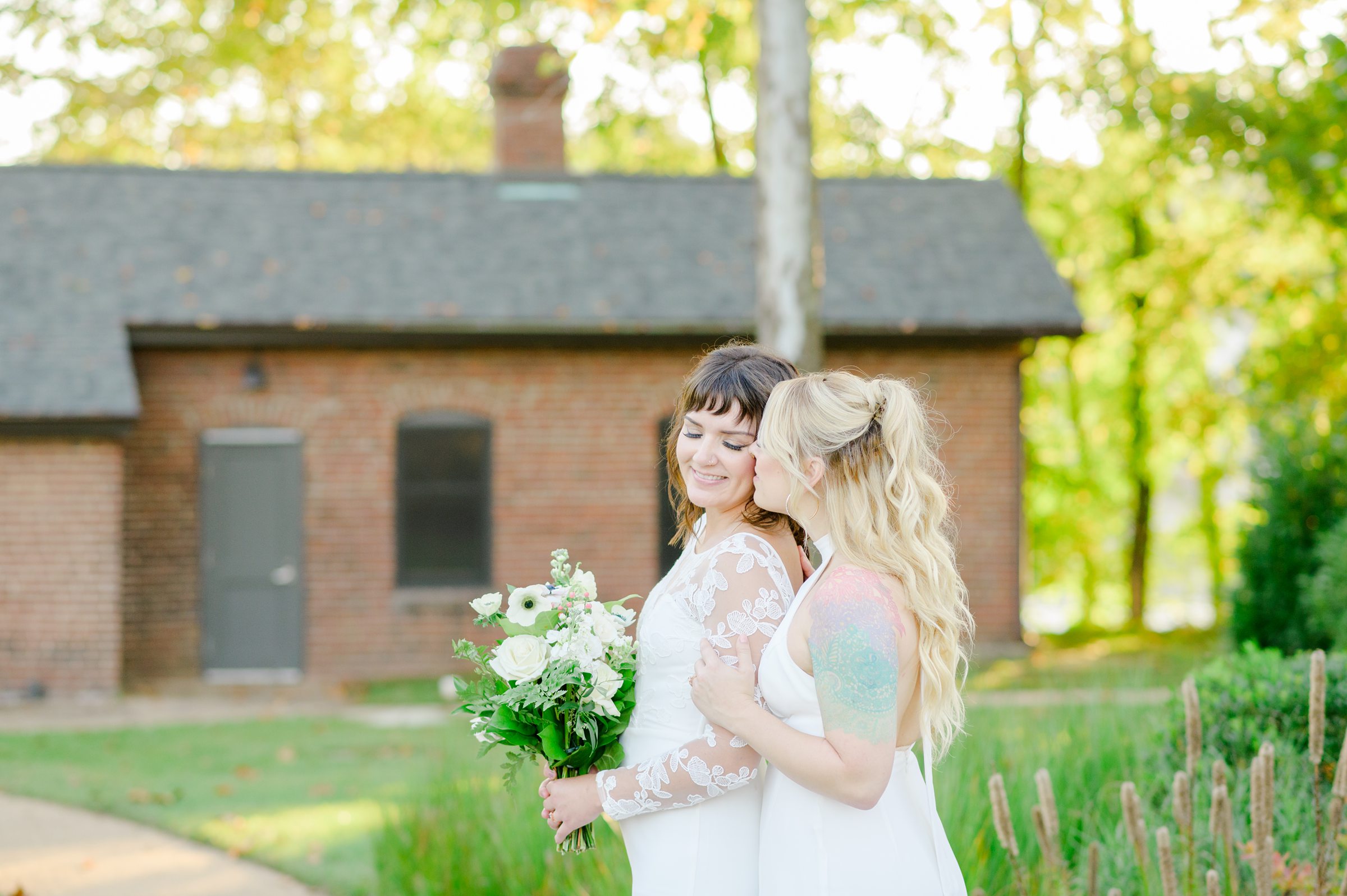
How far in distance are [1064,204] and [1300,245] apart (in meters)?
3.95

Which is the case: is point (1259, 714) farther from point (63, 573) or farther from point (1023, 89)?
point (1023, 89)

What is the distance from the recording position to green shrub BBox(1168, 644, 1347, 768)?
187 inches

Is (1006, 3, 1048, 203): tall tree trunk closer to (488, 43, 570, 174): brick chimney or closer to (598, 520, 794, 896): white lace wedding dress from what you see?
(488, 43, 570, 174): brick chimney

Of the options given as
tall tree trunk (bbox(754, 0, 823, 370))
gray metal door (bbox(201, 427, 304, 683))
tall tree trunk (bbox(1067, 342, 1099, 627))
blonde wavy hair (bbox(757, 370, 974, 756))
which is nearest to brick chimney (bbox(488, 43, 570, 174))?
gray metal door (bbox(201, 427, 304, 683))

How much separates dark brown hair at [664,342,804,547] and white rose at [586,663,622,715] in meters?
0.32

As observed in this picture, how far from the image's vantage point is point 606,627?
268 centimetres

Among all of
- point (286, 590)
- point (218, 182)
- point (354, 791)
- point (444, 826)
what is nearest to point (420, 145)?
point (218, 182)

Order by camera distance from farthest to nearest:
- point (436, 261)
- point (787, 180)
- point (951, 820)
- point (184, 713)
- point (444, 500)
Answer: point (436, 261) < point (444, 500) < point (184, 713) < point (787, 180) < point (951, 820)

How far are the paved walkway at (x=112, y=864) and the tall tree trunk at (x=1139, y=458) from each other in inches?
704

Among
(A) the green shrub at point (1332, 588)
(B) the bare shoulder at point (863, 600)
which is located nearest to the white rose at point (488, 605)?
(B) the bare shoulder at point (863, 600)

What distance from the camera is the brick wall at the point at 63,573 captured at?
472 inches

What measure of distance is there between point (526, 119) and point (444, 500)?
4937 mm

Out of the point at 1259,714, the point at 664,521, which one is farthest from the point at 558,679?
the point at 664,521

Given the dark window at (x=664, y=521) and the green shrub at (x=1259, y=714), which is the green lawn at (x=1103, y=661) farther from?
the dark window at (x=664, y=521)
